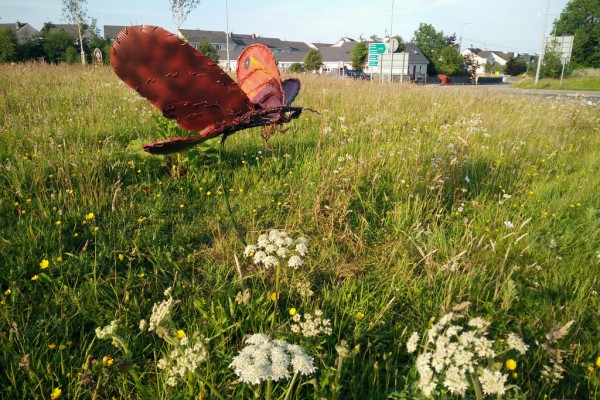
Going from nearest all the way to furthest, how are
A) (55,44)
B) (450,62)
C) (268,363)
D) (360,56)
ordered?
1. (268,363)
2. (55,44)
3. (360,56)
4. (450,62)

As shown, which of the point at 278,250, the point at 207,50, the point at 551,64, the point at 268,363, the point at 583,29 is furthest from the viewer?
the point at 583,29

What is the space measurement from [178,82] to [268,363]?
83cm

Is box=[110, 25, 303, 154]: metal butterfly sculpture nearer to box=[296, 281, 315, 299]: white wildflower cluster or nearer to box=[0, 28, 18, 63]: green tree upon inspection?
box=[296, 281, 315, 299]: white wildflower cluster

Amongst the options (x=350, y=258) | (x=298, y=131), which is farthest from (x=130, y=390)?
(x=298, y=131)

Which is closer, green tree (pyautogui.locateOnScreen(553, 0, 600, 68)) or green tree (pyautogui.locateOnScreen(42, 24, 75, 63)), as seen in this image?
green tree (pyautogui.locateOnScreen(42, 24, 75, 63))

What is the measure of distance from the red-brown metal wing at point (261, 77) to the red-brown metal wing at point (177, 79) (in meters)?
0.10

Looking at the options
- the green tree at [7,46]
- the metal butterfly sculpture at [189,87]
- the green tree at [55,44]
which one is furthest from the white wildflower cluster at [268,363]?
the green tree at [55,44]

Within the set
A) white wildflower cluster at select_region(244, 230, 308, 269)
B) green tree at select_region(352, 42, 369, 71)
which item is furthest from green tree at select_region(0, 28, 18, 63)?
green tree at select_region(352, 42, 369, 71)

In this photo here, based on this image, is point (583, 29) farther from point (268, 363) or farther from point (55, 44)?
point (268, 363)

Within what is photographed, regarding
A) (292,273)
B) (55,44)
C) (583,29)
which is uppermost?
(583,29)

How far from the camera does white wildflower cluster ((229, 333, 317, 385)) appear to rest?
0.97 metres

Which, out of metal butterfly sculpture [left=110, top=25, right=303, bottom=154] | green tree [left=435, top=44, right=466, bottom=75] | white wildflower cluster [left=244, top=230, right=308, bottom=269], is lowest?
white wildflower cluster [left=244, top=230, right=308, bottom=269]

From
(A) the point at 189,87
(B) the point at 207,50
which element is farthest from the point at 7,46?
(A) the point at 189,87

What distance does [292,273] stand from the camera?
216 centimetres
